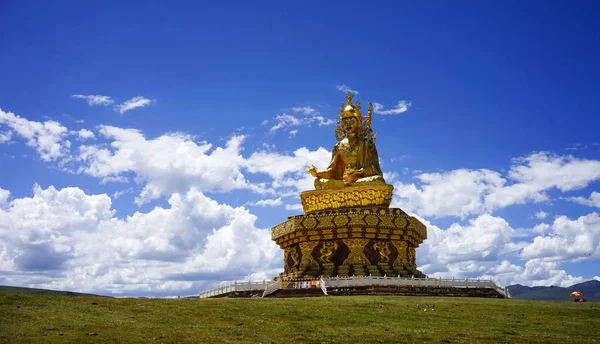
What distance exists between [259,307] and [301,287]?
1041 cm

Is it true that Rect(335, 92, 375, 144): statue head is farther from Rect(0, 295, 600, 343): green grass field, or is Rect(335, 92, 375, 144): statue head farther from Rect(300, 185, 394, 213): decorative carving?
Rect(0, 295, 600, 343): green grass field

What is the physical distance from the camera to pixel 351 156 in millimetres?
45812

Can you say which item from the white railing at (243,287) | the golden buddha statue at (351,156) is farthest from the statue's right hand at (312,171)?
the white railing at (243,287)

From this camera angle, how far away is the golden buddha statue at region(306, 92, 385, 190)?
Result: 148 ft

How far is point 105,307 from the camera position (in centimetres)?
2125

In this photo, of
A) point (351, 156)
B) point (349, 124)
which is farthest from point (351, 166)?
point (349, 124)

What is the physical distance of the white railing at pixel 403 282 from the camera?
32.5 metres

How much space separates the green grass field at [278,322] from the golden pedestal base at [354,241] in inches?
534

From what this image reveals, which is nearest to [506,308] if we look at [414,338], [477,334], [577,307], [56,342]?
[577,307]

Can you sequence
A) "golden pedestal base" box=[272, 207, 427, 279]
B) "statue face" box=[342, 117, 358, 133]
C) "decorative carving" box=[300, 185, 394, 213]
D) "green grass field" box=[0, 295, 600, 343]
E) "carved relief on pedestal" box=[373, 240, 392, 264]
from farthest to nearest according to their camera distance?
"statue face" box=[342, 117, 358, 133], "decorative carving" box=[300, 185, 394, 213], "carved relief on pedestal" box=[373, 240, 392, 264], "golden pedestal base" box=[272, 207, 427, 279], "green grass field" box=[0, 295, 600, 343]

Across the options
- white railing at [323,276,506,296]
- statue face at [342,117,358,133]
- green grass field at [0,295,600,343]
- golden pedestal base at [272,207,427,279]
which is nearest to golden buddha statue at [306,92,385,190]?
statue face at [342,117,358,133]

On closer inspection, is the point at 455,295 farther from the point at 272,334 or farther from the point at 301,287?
Answer: the point at 272,334

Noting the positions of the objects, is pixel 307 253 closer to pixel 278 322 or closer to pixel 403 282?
pixel 403 282

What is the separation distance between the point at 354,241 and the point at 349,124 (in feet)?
35.6
